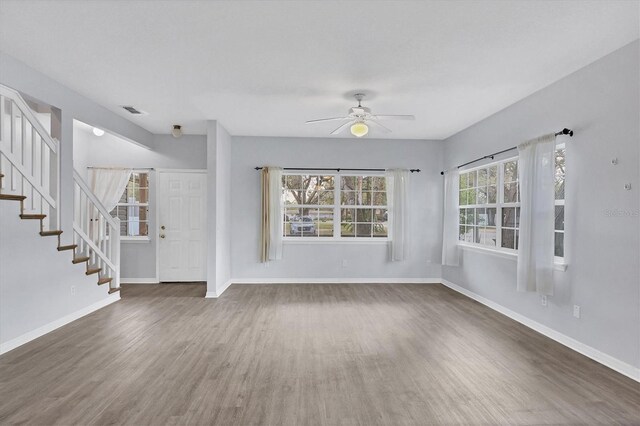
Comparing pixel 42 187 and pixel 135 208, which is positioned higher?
pixel 42 187

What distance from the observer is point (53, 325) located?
3.75 meters

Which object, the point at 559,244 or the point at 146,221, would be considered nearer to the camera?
the point at 559,244

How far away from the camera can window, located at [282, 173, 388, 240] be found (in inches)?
254

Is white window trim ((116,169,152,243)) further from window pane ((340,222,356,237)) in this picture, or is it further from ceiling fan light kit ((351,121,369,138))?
ceiling fan light kit ((351,121,369,138))

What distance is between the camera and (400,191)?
20.6 ft

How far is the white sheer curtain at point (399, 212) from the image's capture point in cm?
625

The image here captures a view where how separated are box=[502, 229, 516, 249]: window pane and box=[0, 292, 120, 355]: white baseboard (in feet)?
18.4

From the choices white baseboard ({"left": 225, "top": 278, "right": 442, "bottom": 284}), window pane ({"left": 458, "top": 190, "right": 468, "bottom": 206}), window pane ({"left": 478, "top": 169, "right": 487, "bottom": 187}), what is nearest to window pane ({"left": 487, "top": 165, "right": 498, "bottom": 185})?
window pane ({"left": 478, "top": 169, "right": 487, "bottom": 187})

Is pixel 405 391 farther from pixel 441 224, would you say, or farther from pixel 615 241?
pixel 441 224

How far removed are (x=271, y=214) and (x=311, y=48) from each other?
3578 millimetres

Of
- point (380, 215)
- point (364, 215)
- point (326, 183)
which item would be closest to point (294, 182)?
point (326, 183)

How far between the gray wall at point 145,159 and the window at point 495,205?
4751 mm

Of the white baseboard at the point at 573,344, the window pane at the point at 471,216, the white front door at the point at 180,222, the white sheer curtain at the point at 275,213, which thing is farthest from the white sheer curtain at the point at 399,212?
the white front door at the point at 180,222

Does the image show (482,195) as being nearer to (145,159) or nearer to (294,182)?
(294,182)
